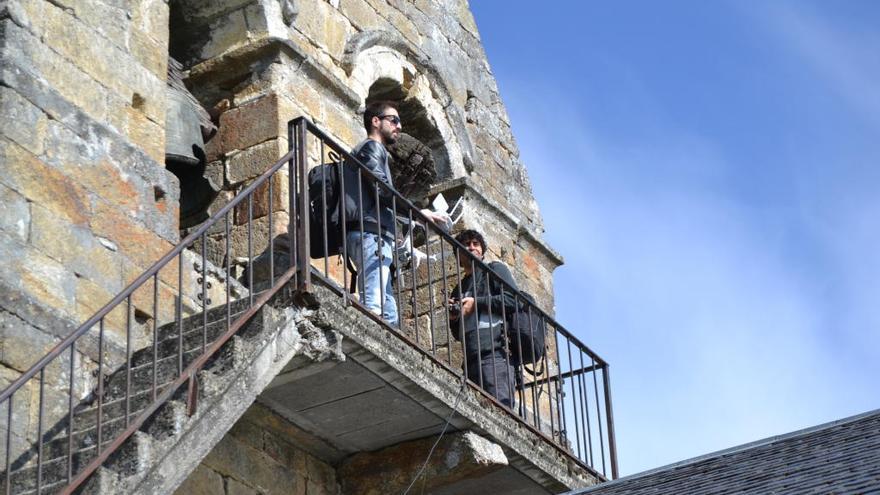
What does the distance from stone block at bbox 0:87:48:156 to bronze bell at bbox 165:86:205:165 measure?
4.35 ft

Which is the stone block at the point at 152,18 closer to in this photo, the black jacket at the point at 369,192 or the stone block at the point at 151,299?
the black jacket at the point at 369,192

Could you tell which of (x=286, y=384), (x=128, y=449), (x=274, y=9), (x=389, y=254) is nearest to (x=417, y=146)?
(x=274, y=9)

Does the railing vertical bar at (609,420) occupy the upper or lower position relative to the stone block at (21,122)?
lower

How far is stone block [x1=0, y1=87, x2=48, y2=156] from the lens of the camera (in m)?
8.30

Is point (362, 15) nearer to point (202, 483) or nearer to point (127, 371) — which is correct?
point (202, 483)

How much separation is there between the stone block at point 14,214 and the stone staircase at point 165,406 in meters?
0.75

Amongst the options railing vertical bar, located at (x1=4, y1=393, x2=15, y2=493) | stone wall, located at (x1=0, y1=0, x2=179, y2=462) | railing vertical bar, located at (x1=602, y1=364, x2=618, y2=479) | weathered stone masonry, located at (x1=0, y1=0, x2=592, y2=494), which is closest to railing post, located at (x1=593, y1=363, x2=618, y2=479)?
railing vertical bar, located at (x1=602, y1=364, x2=618, y2=479)

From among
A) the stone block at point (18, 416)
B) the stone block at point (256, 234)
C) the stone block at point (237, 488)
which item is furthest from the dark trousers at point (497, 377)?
the stone block at point (18, 416)

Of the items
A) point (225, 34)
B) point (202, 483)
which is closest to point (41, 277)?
point (202, 483)

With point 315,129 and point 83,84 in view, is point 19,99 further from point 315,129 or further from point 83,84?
point 315,129

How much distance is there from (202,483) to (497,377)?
186cm

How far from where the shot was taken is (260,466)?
909cm

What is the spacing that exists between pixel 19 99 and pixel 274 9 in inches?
105

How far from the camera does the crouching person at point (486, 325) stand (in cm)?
977
